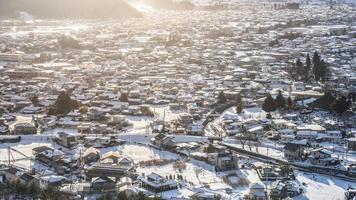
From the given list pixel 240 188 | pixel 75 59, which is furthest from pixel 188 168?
pixel 75 59

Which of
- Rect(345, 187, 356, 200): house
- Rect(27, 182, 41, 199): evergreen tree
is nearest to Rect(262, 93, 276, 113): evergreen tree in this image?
Rect(345, 187, 356, 200): house

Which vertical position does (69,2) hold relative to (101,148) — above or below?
above

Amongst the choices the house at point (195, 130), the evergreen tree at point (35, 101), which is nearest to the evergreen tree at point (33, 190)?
the house at point (195, 130)

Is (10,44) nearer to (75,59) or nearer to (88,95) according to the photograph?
(75,59)

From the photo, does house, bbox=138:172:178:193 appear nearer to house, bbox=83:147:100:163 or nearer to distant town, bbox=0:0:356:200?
distant town, bbox=0:0:356:200

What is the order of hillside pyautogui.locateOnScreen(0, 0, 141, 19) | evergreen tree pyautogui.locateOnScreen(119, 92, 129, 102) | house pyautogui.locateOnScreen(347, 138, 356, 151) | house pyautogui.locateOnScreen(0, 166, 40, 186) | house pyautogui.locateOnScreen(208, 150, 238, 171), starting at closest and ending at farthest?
house pyautogui.locateOnScreen(0, 166, 40, 186) → house pyautogui.locateOnScreen(208, 150, 238, 171) → house pyautogui.locateOnScreen(347, 138, 356, 151) → evergreen tree pyautogui.locateOnScreen(119, 92, 129, 102) → hillside pyautogui.locateOnScreen(0, 0, 141, 19)

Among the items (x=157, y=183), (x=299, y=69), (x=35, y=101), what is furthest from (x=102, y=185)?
(x=299, y=69)

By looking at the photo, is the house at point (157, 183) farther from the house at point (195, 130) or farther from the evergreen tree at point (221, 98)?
the evergreen tree at point (221, 98)
